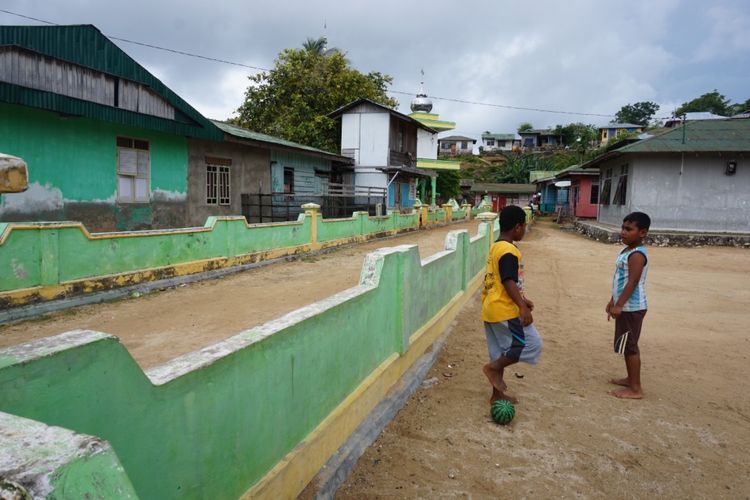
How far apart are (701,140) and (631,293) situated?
19.2 m

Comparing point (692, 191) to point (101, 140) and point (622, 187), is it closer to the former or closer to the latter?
point (622, 187)

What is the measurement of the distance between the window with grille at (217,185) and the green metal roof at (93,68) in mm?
2120

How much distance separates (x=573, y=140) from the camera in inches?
2891

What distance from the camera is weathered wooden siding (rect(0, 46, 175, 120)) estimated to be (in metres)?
9.62

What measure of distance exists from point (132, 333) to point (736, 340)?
26.6 feet

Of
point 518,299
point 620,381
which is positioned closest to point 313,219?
point 620,381

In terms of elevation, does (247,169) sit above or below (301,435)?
above

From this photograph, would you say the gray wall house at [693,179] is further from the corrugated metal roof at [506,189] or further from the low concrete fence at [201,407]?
the corrugated metal roof at [506,189]

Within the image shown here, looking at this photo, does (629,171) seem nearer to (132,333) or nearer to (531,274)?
(531,274)

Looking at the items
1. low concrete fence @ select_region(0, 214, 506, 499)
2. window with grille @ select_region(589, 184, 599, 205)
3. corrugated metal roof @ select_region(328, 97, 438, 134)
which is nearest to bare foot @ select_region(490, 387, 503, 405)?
low concrete fence @ select_region(0, 214, 506, 499)

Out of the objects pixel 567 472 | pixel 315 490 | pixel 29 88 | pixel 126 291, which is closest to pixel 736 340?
pixel 567 472

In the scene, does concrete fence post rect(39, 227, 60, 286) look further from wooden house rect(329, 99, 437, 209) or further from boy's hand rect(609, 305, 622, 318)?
wooden house rect(329, 99, 437, 209)

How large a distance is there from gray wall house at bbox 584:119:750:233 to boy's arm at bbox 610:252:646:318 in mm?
16975

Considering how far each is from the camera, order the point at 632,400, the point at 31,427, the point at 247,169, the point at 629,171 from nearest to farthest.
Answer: the point at 31,427, the point at 632,400, the point at 247,169, the point at 629,171
